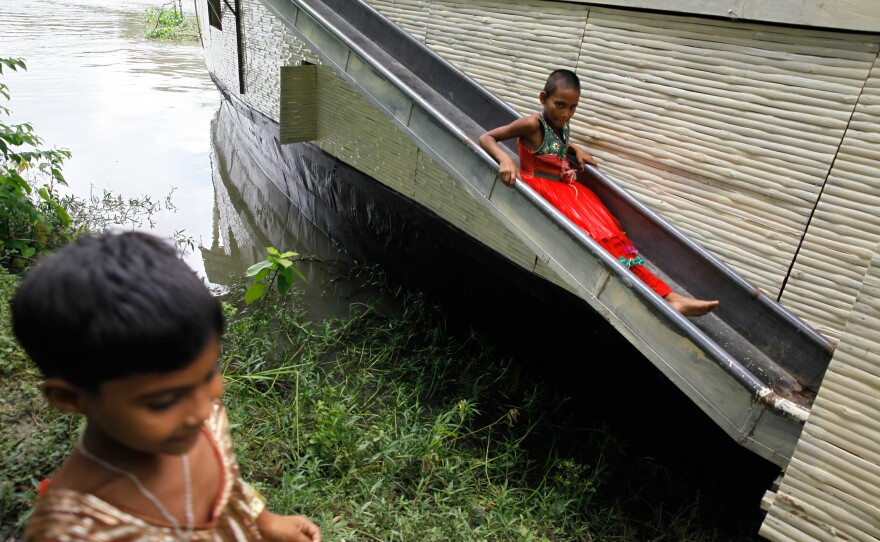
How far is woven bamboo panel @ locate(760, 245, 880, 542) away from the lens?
6.13 feet

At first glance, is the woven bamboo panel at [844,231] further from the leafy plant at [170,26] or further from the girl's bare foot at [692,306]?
the leafy plant at [170,26]

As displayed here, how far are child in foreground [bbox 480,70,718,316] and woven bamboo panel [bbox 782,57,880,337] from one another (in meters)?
0.75

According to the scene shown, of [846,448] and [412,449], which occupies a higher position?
[846,448]

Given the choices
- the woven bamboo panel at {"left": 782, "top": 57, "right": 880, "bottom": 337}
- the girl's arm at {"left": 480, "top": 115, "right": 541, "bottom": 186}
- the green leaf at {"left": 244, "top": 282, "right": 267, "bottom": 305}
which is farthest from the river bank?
the girl's arm at {"left": 480, "top": 115, "right": 541, "bottom": 186}

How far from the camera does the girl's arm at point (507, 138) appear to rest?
281 centimetres

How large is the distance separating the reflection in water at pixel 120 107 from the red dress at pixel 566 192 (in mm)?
4677

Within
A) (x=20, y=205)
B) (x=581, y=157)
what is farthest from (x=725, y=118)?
(x=20, y=205)

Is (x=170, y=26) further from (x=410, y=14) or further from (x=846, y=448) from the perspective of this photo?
(x=846, y=448)

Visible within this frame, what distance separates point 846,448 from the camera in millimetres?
1916

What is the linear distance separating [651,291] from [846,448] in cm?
84

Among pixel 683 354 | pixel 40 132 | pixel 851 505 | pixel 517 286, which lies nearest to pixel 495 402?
pixel 517 286

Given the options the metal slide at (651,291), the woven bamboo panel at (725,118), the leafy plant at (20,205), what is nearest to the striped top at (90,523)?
the metal slide at (651,291)

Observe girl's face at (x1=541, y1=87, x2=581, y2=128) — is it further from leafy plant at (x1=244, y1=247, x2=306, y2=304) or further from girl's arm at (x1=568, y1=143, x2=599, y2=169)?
leafy plant at (x1=244, y1=247, x2=306, y2=304)

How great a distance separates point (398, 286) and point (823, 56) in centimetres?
392
